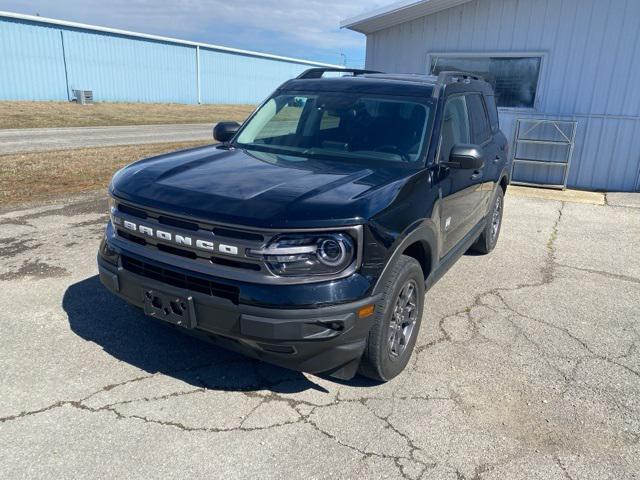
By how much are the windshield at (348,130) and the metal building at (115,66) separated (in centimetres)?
2913

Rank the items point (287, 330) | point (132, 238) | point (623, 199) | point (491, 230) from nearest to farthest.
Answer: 1. point (287, 330)
2. point (132, 238)
3. point (491, 230)
4. point (623, 199)

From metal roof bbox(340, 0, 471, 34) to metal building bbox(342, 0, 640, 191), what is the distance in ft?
0.08

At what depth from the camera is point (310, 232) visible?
2.62 m

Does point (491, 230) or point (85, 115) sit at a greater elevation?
point (85, 115)

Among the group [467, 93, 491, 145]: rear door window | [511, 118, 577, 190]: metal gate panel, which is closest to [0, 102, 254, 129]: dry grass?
[511, 118, 577, 190]: metal gate panel

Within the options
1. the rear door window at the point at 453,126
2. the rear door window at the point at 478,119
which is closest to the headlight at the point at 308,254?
the rear door window at the point at 453,126

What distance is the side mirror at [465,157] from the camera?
11.8 feet

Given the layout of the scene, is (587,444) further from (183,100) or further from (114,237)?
(183,100)

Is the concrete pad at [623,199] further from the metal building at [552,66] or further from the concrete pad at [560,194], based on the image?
the metal building at [552,66]

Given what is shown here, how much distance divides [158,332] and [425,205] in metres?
2.18

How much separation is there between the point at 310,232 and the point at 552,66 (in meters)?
9.53

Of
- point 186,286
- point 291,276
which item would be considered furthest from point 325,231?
point 186,286

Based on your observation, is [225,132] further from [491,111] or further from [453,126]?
[491,111]

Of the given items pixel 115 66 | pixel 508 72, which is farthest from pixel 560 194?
pixel 115 66
